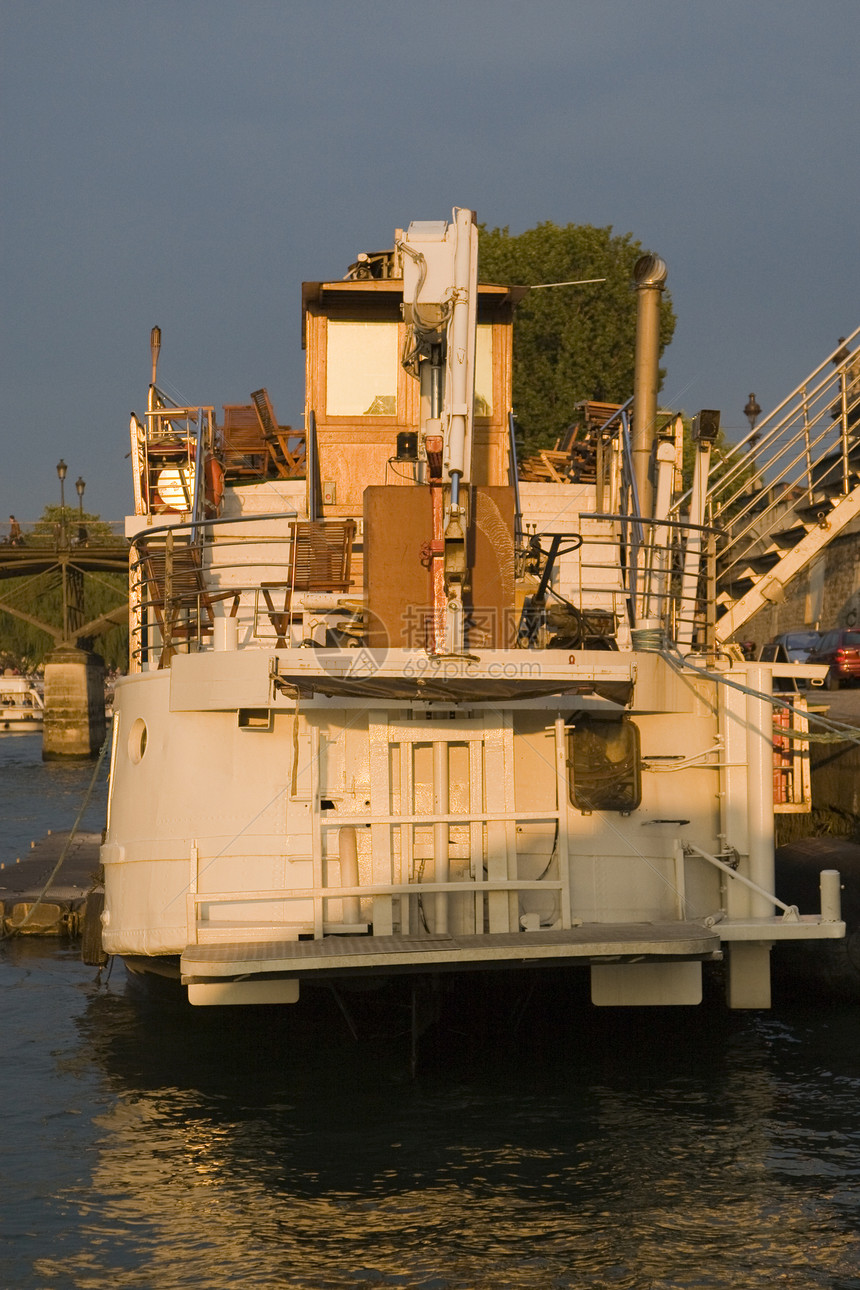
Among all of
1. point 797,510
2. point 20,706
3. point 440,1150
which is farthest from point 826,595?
point 20,706

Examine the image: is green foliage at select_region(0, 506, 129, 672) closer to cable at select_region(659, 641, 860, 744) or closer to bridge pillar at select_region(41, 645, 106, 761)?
bridge pillar at select_region(41, 645, 106, 761)

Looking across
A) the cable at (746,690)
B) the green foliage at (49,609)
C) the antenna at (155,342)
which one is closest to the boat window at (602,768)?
the cable at (746,690)

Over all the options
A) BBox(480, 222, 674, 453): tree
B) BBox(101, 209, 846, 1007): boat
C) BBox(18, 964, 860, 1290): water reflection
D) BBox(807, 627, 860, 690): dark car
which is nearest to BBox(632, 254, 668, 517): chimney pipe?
BBox(101, 209, 846, 1007): boat

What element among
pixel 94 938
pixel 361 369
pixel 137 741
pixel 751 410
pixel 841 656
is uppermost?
pixel 751 410

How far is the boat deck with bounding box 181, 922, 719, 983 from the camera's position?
33.0 feet

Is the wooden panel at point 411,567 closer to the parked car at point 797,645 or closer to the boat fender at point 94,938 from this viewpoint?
the boat fender at point 94,938

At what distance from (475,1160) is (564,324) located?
38999 millimetres

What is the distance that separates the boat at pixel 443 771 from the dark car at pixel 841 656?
15.4m

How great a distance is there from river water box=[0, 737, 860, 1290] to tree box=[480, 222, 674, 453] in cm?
3232

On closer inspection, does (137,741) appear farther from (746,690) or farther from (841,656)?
(841,656)

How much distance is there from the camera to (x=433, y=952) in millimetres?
10094

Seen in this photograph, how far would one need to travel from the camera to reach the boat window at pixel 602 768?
38.6 ft

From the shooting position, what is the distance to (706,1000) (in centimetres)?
1510

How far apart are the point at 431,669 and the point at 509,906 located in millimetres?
2122
